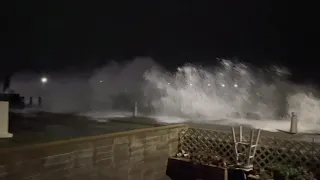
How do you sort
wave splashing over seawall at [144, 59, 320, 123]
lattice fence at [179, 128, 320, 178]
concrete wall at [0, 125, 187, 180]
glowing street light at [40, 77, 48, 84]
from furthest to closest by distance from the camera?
glowing street light at [40, 77, 48, 84], wave splashing over seawall at [144, 59, 320, 123], lattice fence at [179, 128, 320, 178], concrete wall at [0, 125, 187, 180]

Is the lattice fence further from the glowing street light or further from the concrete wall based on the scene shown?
the glowing street light

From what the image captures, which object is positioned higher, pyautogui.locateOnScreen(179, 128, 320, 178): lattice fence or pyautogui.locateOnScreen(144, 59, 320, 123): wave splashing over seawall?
pyautogui.locateOnScreen(144, 59, 320, 123): wave splashing over seawall

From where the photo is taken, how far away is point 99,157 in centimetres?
580

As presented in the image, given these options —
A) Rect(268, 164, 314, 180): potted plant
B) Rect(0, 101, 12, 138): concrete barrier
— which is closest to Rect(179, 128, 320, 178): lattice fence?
Rect(268, 164, 314, 180): potted plant

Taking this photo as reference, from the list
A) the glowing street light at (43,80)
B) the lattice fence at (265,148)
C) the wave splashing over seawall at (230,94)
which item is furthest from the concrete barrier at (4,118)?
the glowing street light at (43,80)

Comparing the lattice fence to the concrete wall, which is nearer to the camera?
the concrete wall

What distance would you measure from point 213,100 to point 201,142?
11509 mm

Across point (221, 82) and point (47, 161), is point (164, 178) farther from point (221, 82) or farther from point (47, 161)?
point (221, 82)

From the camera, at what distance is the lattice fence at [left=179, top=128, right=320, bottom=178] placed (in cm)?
619

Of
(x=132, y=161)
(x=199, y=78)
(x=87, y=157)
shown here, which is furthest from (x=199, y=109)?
(x=87, y=157)

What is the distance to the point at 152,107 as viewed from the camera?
1630 centimetres

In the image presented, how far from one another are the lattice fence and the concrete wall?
398mm

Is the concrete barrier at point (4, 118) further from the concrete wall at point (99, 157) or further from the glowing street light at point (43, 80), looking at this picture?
the glowing street light at point (43, 80)

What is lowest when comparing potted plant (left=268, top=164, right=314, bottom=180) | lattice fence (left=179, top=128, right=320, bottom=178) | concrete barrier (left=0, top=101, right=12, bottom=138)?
potted plant (left=268, top=164, right=314, bottom=180)
